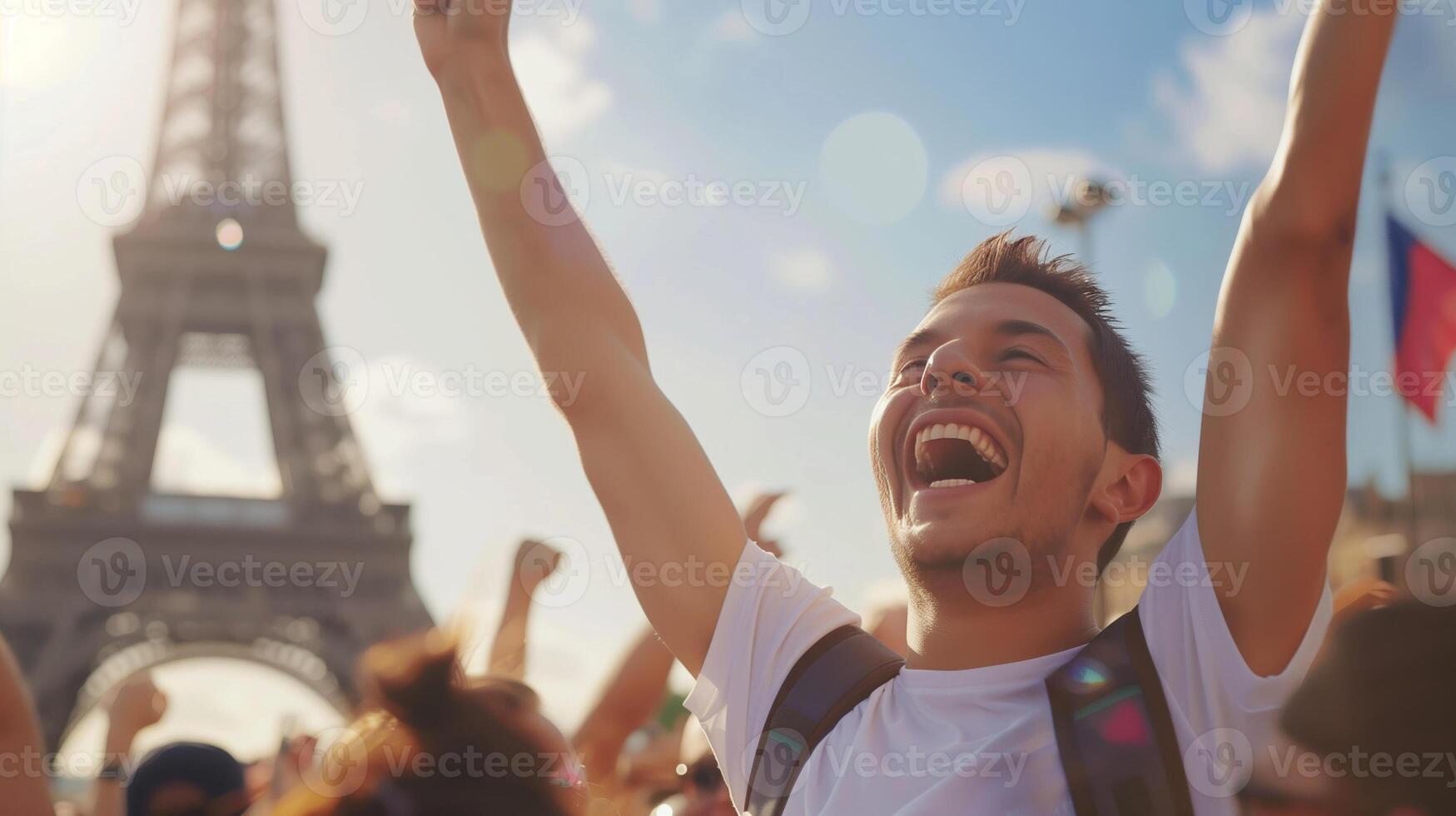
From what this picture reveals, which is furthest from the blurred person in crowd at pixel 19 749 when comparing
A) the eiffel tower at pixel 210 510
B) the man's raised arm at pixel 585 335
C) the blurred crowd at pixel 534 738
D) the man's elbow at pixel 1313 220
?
the eiffel tower at pixel 210 510

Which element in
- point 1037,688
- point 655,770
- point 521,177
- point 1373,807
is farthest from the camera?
point 655,770

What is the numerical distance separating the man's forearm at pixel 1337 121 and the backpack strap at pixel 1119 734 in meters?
0.70

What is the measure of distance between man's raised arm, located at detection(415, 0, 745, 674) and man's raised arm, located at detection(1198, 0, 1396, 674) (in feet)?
3.25

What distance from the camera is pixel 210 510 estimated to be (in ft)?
102

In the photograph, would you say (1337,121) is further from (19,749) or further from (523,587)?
(523,587)

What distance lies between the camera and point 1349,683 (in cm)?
151

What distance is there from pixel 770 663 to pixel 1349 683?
1117 mm

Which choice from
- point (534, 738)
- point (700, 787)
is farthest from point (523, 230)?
point (700, 787)

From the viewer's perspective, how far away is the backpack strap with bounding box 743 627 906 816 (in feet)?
7.52

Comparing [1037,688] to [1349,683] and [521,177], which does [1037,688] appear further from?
[521,177]

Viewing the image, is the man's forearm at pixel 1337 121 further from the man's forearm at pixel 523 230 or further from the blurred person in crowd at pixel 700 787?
the blurred person in crowd at pixel 700 787

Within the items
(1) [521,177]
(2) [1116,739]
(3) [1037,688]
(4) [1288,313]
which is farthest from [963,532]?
(1) [521,177]

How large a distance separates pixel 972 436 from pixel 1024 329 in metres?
0.27

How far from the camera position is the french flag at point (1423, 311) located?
327 inches
